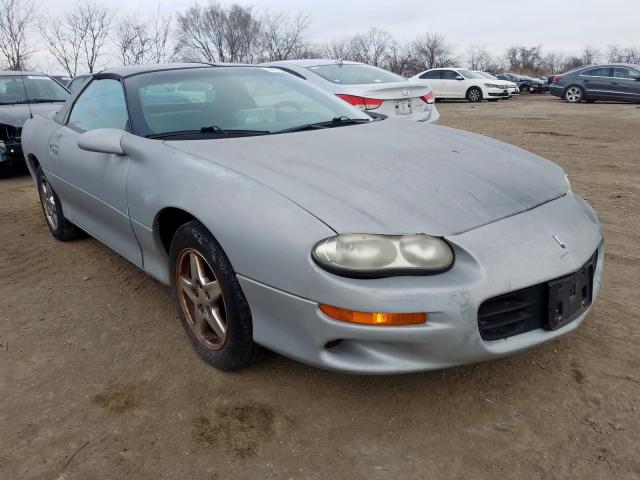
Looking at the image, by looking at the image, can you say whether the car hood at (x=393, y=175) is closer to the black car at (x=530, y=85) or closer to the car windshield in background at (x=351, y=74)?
the car windshield in background at (x=351, y=74)

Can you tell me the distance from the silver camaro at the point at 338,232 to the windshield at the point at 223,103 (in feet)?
0.04

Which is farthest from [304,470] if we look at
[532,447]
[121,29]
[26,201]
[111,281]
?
[121,29]

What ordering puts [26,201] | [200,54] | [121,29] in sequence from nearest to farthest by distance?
[26,201]
[121,29]
[200,54]

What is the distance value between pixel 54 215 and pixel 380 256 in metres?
3.29

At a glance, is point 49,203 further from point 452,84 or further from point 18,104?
point 452,84

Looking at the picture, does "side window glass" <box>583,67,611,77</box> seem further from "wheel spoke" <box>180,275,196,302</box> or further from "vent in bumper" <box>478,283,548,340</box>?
"wheel spoke" <box>180,275,196,302</box>

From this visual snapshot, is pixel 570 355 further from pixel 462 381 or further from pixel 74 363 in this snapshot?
pixel 74 363

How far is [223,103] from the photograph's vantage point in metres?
2.88

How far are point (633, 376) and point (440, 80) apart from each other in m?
19.7

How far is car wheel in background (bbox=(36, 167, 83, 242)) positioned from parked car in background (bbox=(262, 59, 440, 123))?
281 centimetres

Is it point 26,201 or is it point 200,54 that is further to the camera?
point 200,54

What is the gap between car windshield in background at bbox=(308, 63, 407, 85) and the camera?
6.38 m

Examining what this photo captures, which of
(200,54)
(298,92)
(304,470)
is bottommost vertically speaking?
(304,470)

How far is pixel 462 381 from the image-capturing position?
7.10 ft
